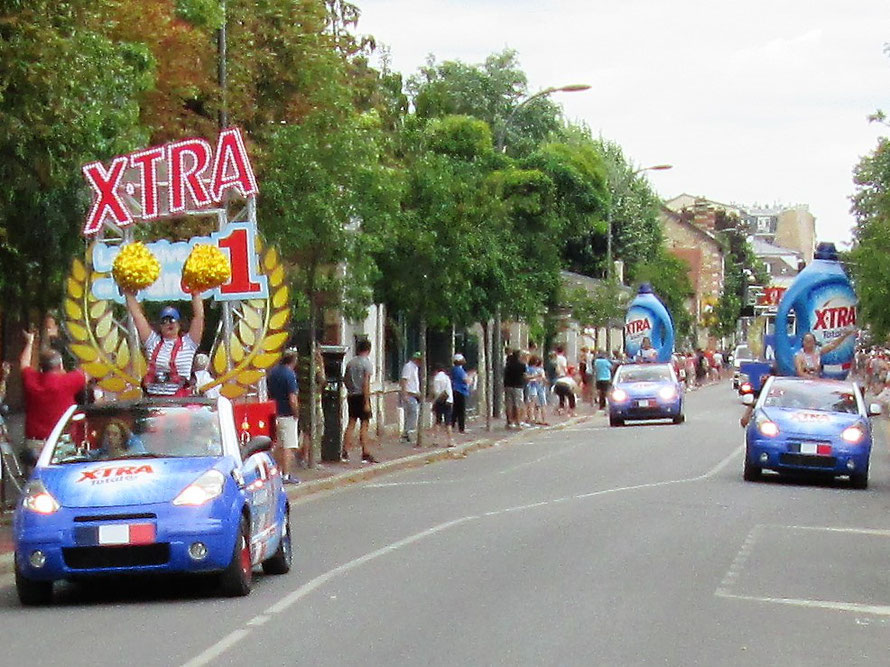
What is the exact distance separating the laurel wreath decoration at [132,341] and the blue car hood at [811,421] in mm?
7332

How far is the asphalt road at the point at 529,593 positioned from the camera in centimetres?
1017

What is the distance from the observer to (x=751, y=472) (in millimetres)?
25016

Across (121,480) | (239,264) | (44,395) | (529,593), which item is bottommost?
(529,593)

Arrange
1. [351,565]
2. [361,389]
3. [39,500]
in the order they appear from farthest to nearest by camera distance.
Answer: [361,389] → [351,565] → [39,500]

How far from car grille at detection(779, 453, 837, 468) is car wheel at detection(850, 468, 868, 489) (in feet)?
2.11

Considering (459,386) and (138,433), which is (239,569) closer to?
(138,433)

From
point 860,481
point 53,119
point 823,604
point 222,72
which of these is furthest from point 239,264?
point 823,604

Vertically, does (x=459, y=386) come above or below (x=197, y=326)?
below

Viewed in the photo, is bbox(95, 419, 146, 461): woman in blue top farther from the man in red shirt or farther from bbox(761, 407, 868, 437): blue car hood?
bbox(761, 407, 868, 437): blue car hood

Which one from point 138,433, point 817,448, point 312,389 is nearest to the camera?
point 138,433

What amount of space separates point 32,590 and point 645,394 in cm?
3188

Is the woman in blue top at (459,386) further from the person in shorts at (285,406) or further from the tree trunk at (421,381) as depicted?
the person in shorts at (285,406)

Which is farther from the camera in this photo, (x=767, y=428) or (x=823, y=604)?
(x=767, y=428)

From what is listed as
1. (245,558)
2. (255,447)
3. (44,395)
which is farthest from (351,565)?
(44,395)
